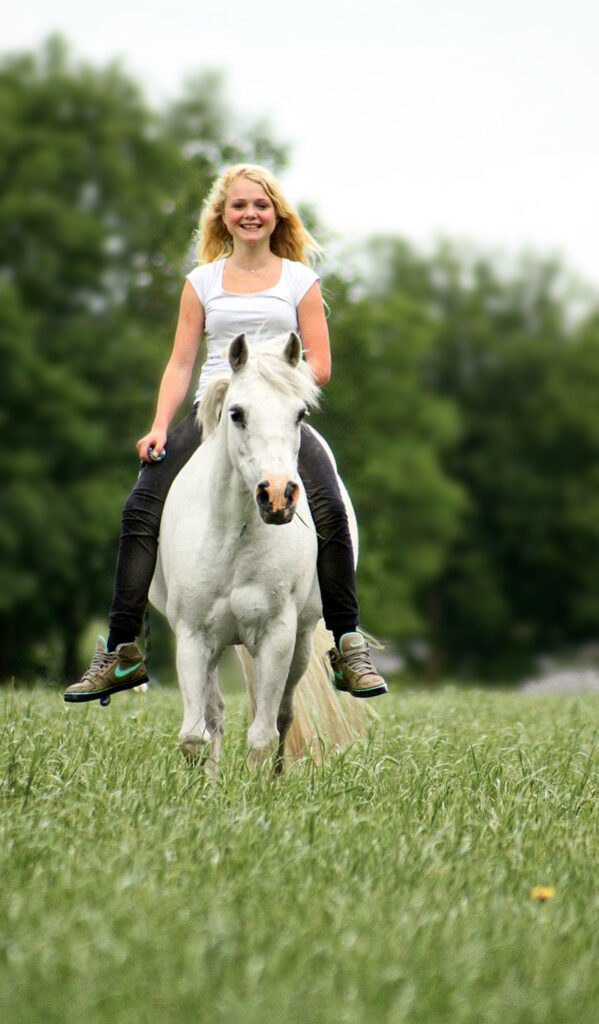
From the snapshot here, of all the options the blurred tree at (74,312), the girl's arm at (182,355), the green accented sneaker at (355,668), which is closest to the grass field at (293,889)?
the green accented sneaker at (355,668)

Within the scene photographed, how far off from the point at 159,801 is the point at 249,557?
1181 mm

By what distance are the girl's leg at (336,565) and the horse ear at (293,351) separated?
0.78m

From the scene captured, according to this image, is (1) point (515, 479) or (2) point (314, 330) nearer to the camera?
(2) point (314, 330)

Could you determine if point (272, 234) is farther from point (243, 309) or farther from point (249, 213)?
point (243, 309)

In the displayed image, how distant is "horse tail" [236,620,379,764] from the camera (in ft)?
22.4

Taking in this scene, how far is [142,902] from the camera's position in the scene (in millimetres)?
3957

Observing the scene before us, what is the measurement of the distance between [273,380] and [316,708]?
2129 millimetres

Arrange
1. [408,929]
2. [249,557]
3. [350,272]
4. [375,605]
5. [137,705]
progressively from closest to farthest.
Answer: [408,929] < [249,557] < [137,705] < [375,605] < [350,272]

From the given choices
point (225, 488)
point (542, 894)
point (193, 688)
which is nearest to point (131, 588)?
point (193, 688)

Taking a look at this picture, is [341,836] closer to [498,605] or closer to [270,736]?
[270,736]

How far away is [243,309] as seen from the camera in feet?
21.1

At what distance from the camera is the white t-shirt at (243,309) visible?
6.43 meters

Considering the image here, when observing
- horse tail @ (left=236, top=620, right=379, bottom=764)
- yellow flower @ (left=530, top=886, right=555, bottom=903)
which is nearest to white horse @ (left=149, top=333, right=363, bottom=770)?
horse tail @ (left=236, top=620, right=379, bottom=764)

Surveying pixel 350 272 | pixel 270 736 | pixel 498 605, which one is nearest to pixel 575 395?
pixel 498 605
